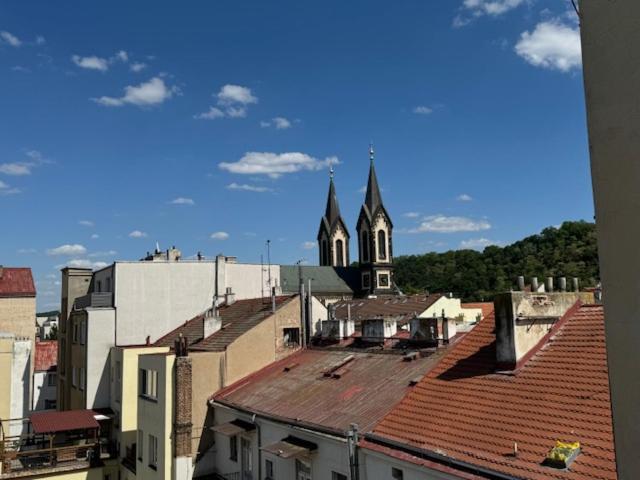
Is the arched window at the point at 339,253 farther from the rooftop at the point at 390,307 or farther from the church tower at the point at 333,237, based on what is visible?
the rooftop at the point at 390,307

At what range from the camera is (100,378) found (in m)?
32.9

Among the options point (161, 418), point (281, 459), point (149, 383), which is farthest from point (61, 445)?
point (281, 459)

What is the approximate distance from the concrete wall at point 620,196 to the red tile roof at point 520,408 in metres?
7.08

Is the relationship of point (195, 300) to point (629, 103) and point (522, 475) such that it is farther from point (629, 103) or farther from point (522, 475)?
point (629, 103)

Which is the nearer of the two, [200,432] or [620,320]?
[620,320]

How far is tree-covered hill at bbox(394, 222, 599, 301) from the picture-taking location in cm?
8288

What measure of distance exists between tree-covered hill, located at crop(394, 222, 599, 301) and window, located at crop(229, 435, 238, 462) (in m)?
57.3

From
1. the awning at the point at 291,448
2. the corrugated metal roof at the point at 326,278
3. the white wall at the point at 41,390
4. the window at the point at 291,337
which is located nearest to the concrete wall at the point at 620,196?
the awning at the point at 291,448

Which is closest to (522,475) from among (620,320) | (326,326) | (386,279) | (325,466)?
(325,466)

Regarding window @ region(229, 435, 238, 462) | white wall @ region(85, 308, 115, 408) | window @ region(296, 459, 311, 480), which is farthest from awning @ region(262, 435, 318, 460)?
white wall @ region(85, 308, 115, 408)

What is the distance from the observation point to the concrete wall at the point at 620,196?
338cm

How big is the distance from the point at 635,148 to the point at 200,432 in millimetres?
21279

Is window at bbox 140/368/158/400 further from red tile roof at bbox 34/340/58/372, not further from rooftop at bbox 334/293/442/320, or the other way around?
red tile roof at bbox 34/340/58/372

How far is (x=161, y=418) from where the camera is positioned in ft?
72.5
